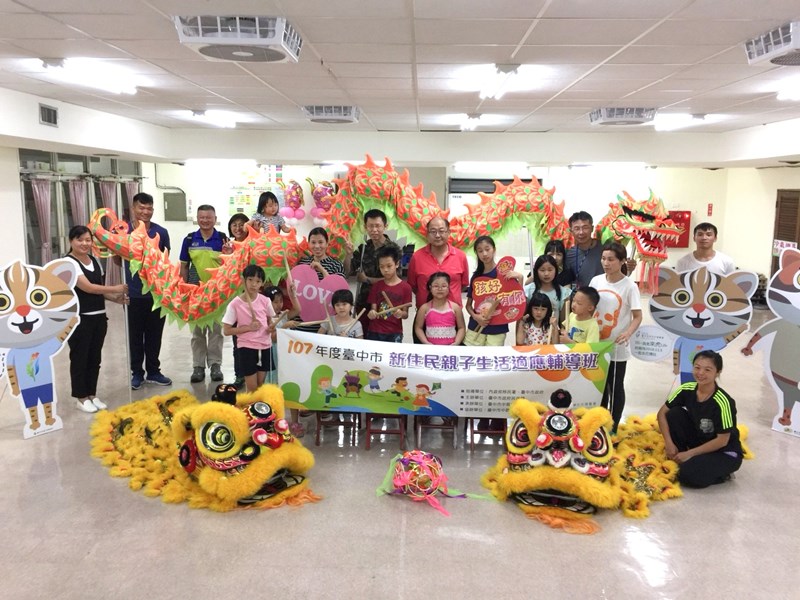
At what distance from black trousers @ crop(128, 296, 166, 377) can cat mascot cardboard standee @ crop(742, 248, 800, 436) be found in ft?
14.8

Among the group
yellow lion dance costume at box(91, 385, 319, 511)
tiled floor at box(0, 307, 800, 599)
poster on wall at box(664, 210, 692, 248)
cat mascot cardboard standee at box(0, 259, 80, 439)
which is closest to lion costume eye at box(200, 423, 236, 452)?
yellow lion dance costume at box(91, 385, 319, 511)

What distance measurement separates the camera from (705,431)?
11.3 ft

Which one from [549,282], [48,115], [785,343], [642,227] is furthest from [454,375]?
[48,115]

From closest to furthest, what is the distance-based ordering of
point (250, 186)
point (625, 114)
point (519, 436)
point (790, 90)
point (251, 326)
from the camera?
1. point (519, 436)
2. point (251, 326)
3. point (790, 90)
4. point (625, 114)
5. point (250, 186)

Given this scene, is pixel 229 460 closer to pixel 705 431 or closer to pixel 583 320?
pixel 583 320

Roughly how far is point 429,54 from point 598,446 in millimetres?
2914

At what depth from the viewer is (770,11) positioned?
3287 mm

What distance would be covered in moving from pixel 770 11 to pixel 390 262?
8.26 ft

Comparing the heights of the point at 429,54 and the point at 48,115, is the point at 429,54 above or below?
above

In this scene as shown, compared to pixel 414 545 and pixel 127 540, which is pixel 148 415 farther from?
pixel 414 545

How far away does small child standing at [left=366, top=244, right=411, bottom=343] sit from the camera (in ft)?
12.9

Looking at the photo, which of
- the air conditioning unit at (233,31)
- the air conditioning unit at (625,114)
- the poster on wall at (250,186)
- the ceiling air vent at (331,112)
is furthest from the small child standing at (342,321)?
the poster on wall at (250,186)

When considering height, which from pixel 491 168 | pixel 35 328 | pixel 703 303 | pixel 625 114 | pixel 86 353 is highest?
pixel 625 114

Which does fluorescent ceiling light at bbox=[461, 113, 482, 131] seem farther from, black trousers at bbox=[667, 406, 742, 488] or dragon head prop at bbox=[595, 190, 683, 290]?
black trousers at bbox=[667, 406, 742, 488]
